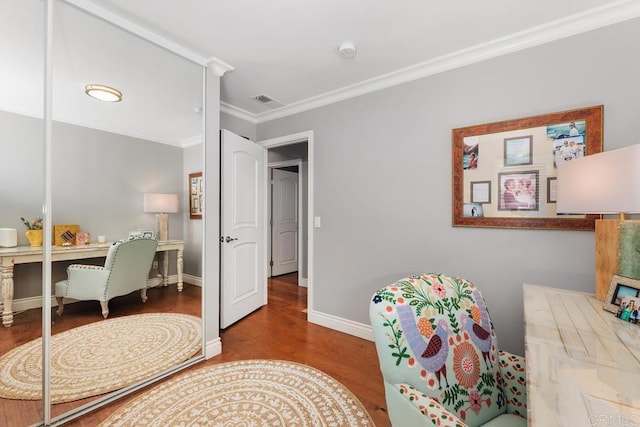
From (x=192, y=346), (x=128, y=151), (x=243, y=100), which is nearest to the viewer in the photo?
(x=128, y=151)

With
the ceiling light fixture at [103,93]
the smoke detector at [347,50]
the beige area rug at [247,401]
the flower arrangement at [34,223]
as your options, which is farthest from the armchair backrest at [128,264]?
the smoke detector at [347,50]

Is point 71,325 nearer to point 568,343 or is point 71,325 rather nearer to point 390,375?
point 390,375

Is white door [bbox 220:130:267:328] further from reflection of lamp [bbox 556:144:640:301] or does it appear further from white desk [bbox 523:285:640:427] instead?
reflection of lamp [bbox 556:144:640:301]

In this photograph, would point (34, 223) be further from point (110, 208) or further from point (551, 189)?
point (551, 189)

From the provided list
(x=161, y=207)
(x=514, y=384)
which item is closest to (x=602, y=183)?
(x=514, y=384)

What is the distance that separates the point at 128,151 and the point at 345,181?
1.81 metres

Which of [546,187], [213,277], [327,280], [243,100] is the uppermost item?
[243,100]

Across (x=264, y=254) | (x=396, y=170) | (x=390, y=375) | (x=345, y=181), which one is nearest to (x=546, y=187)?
(x=396, y=170)

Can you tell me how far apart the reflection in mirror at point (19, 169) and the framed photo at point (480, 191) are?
275 centimetres

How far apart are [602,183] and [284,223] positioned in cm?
443

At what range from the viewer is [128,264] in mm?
1894

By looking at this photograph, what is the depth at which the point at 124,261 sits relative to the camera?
1.87 m

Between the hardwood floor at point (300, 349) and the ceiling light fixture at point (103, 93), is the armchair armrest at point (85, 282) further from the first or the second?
the ceiling light fixture at point (103, 93)

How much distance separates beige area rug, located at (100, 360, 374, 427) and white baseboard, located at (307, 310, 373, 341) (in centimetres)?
72
